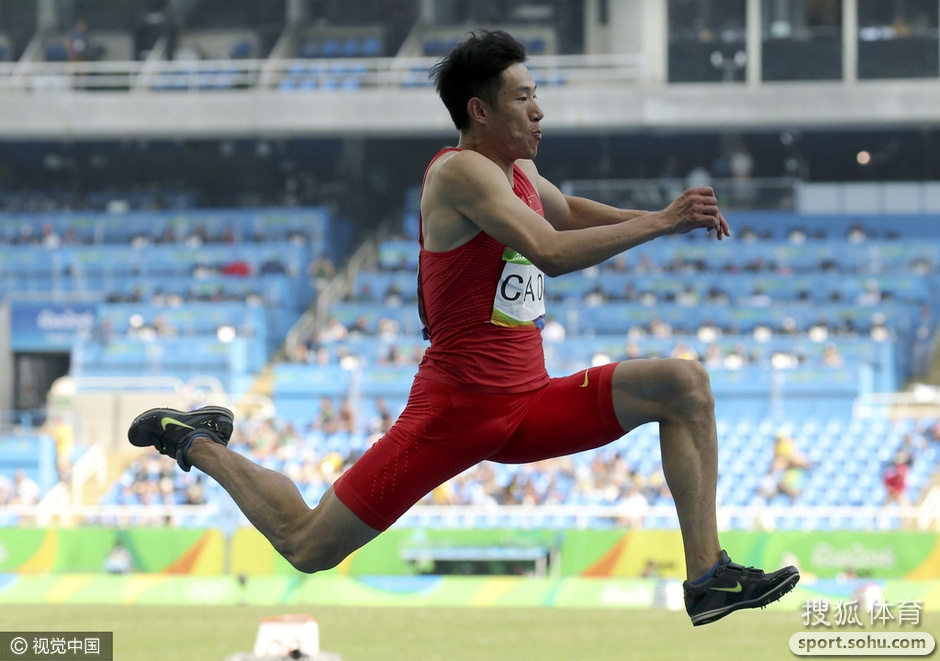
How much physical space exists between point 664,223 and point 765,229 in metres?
24.0

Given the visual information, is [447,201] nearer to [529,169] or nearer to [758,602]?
[529,169]

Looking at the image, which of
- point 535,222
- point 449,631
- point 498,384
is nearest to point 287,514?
point 498,384

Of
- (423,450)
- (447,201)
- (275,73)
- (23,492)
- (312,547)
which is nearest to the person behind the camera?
(447,201)

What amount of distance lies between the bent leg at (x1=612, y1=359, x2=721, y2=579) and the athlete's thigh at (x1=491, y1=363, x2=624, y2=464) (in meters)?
0.05

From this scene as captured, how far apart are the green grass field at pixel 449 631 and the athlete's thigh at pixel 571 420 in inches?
173

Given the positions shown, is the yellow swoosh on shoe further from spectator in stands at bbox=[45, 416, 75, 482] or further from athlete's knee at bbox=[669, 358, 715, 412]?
spectator in stands at bbox=[45, 416, 75, 482]

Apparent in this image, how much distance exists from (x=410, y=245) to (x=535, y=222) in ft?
76.9

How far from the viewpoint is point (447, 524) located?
18094mm

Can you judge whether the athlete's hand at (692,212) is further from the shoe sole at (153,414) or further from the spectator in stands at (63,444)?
the spectator in stands at (63,444)

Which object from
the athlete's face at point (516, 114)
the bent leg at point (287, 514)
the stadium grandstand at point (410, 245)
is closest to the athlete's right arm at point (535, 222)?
the athlete's face at point (516, 114)

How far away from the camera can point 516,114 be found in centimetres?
539

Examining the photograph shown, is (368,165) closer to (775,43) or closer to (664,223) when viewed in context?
(775,43)

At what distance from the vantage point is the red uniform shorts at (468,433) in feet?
17.7

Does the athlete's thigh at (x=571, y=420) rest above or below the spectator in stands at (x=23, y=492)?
A: above
